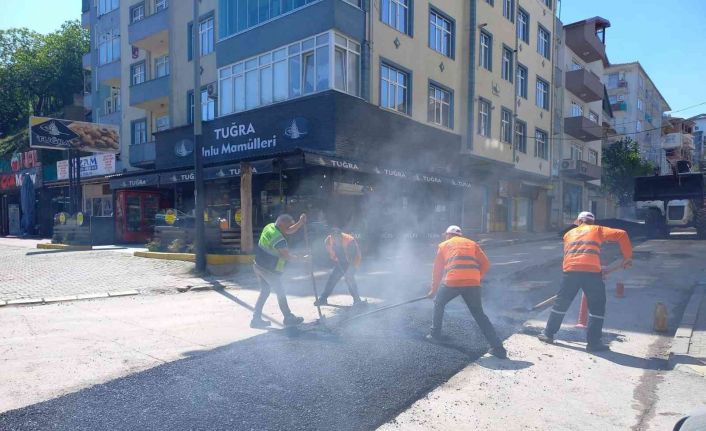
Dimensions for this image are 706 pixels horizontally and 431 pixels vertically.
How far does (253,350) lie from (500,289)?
17.9 feet

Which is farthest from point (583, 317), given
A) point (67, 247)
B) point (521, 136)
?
point (521, 136)

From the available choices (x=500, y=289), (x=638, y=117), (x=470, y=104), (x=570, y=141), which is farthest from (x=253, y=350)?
(x=638, y=117)

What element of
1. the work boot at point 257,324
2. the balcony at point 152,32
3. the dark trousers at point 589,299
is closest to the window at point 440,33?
the balcony at point 152,32

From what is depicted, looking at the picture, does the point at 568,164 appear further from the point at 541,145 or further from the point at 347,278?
the point at 347,278

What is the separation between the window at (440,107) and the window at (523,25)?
27.8 feet

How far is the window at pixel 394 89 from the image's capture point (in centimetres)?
1531

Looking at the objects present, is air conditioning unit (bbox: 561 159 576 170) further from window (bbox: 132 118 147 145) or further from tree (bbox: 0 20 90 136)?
tree (bbox: 0 20 90 136)

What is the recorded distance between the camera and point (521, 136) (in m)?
24.4

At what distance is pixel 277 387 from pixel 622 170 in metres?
37.5

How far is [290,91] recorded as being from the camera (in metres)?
14.3

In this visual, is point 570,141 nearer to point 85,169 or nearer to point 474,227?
point 474,227

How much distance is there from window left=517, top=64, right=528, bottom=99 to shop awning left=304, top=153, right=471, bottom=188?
1018 centimetres

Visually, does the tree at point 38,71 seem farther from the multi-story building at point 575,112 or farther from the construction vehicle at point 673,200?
the construction vehicle at point 673,200

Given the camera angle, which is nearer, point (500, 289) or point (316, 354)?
point (316, 354)
